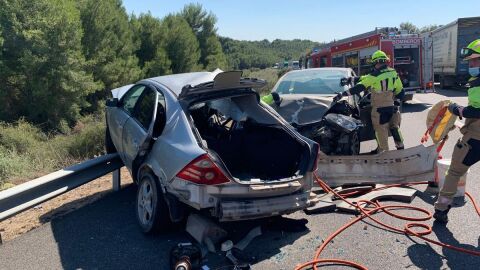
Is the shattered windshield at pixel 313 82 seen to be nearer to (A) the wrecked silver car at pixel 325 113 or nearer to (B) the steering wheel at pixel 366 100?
(A) the wrecked silver car at pixel 325 113

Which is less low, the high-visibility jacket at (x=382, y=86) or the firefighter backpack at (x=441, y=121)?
the high-visibility jacket at (x=382, y=86)

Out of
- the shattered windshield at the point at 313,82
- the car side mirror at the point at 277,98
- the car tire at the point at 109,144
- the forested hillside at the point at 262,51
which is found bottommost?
the car tire at the point at 109,144

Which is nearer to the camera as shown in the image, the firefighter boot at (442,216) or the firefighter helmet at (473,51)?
the firefighter helmet at (473,51)

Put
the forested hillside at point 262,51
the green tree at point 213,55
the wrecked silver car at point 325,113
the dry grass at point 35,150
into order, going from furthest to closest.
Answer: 1. the forested hillside at point 262,51
2. the green tree at point 213,55
3. the dry grass at point 35,150
4. the wrecked silver car at point 325,113

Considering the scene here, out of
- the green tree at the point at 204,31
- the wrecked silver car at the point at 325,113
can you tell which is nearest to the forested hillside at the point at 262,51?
the green tree at the point at 204,31

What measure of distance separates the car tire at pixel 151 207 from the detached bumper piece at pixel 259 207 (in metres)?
0.75

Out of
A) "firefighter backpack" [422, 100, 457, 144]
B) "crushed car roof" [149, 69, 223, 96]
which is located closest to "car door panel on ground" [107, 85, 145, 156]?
"crushed car roof" [149, 69, 223, 96]

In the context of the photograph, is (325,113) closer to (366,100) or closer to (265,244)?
(366,100)

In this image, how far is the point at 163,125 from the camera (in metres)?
4.73

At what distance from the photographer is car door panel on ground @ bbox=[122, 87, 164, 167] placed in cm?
473

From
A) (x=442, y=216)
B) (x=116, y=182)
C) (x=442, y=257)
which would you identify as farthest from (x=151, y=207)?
(x=442, y=216)

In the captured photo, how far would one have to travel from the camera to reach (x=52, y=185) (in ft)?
16.8

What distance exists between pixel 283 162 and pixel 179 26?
26945 mm

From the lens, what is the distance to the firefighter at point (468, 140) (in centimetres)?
439
